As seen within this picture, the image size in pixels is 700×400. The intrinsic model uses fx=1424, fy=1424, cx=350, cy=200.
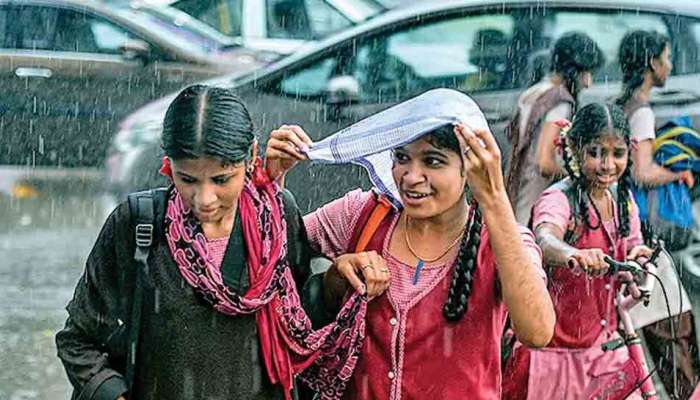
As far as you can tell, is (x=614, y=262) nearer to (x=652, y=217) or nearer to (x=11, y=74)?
(x=652, y=217)

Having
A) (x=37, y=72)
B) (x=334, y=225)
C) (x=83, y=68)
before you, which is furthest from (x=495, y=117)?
(x=37, y=72)

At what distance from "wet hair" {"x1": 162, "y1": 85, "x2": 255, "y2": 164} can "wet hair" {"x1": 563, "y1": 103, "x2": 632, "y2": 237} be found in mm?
1850

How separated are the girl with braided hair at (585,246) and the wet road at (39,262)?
277 centimetres

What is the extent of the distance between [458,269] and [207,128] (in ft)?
2.25

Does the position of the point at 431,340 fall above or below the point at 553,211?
below

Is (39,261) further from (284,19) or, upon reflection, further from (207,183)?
(207,183)

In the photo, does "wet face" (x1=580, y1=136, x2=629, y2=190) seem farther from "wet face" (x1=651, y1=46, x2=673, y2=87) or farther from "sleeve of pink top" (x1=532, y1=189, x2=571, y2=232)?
"wet face" (x1=651, y1=46, x2=673, y2=87)

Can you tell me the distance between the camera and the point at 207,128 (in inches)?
128

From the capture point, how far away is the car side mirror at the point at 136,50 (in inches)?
524

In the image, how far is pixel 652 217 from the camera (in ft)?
19.6

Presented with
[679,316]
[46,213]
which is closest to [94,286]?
[679,316]

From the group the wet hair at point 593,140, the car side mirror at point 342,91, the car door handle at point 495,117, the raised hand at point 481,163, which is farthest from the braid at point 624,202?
the car side mirror at point 342,91

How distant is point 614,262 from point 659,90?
3.80 m

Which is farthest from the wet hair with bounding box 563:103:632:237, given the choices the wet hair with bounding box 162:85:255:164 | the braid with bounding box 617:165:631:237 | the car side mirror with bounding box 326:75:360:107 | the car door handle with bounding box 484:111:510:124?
the car side mirror with bounding box 326:75:360:107
